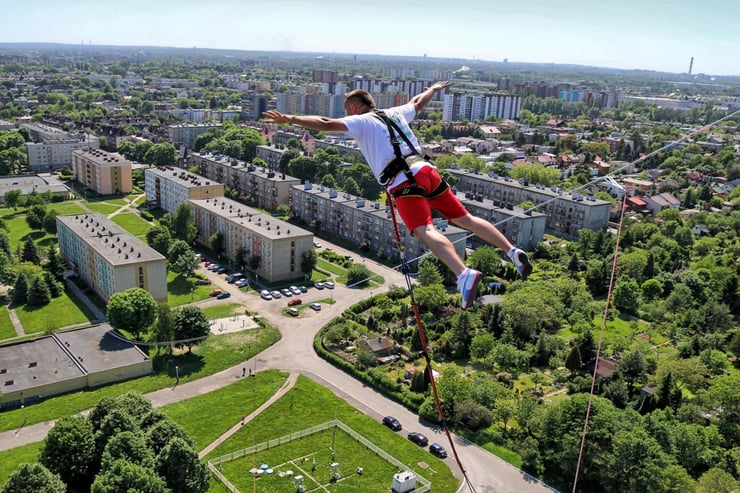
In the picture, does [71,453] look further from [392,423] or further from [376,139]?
[376,139]

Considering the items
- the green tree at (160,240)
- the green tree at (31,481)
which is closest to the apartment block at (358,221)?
the green tree at (160,240)

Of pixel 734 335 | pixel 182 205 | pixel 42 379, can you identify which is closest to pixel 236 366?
pixel 42 379

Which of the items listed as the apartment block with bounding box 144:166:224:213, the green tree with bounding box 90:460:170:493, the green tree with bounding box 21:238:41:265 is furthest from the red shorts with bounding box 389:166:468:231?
the apartment block with bounding box 144:166:224:213

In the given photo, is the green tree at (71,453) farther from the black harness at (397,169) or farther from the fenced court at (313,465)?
the black harness at (397,169)

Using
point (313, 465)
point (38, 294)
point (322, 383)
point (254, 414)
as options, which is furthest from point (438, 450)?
point (38, 294)

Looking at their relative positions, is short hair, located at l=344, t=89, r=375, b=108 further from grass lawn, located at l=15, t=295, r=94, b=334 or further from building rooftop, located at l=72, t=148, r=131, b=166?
building rooftop, located at l=72, t=148, r=131, b=166
